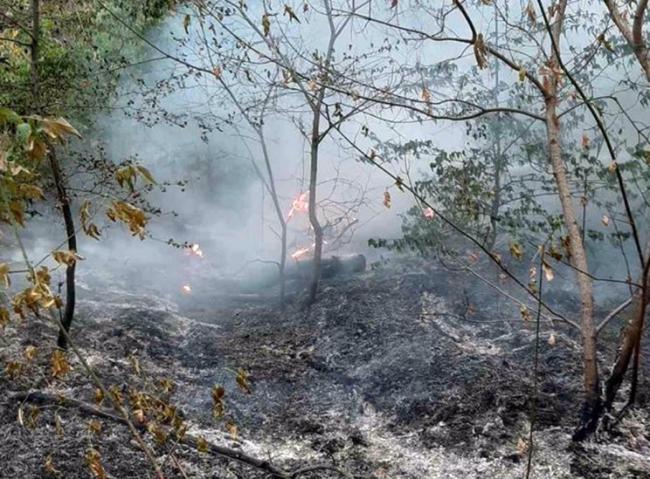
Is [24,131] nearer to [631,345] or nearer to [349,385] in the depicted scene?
[631,345]

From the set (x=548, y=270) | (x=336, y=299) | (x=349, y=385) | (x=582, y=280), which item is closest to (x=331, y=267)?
(x=336, y=299)

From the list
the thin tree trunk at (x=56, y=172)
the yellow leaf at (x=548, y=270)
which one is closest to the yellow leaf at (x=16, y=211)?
the yellow leaf at (x=548, y=270)

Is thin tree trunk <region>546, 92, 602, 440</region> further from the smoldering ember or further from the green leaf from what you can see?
the green leaf

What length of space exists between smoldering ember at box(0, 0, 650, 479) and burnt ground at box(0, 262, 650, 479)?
0.03 m

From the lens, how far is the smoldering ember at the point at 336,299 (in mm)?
3371

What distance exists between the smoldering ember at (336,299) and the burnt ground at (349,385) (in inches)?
1.2

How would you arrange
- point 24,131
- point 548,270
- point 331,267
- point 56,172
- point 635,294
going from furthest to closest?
point 331,267, point 56,172, point 635,294, point 548,270, point 24,131

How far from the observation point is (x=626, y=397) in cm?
534

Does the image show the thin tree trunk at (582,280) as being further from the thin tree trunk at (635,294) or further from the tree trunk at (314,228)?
the tree trunk at (314,228)

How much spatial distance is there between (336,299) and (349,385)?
2607 millimetres

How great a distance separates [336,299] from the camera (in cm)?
883

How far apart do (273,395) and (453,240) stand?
5674 millimetres

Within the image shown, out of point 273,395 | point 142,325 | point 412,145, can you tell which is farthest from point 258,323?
point 412,145

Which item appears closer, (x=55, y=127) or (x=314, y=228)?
(x=55, y=127)
